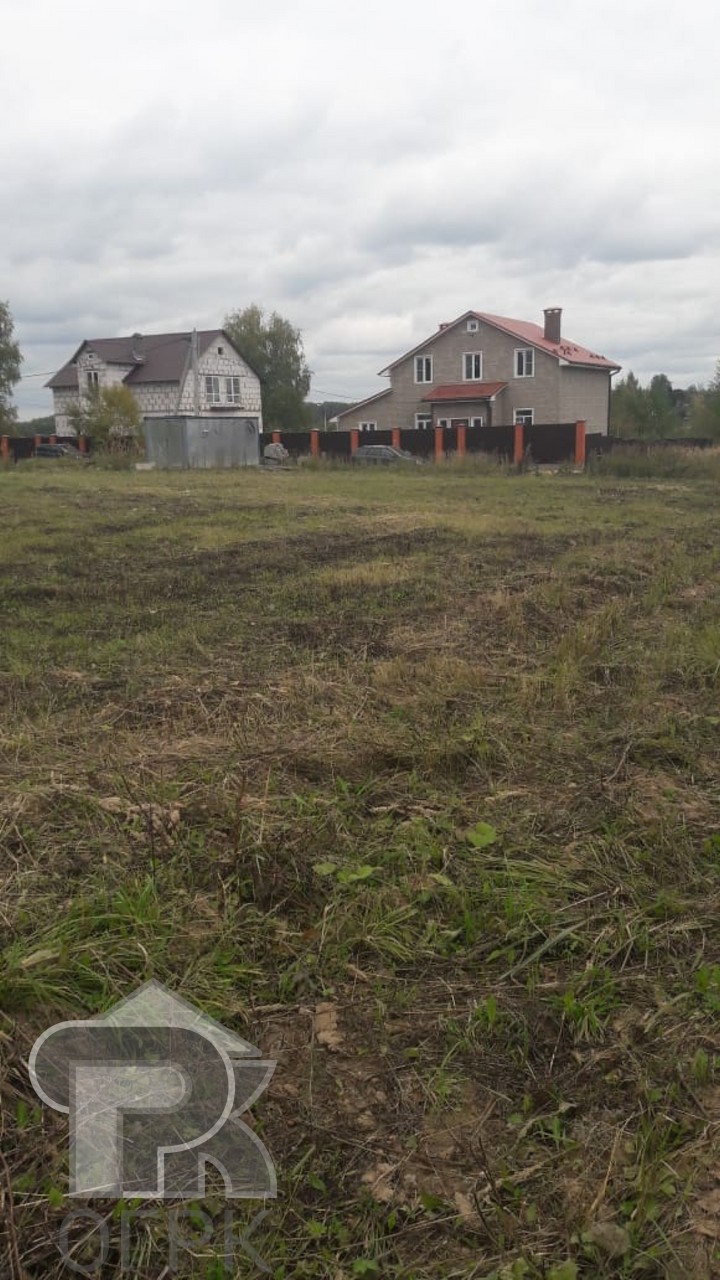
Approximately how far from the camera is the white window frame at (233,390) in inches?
2116

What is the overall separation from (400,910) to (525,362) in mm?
42174

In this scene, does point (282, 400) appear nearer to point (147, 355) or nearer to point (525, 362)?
point (147, 355)

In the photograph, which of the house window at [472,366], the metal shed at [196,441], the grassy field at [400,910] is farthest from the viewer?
the house window at [472,366]

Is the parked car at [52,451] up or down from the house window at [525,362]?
down

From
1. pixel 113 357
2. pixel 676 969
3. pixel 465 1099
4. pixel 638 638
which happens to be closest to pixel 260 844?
pixel 465 1099

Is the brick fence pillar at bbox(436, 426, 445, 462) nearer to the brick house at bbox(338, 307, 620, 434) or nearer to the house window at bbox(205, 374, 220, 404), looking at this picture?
the brick house at bbox(338, 307, 620, 434)

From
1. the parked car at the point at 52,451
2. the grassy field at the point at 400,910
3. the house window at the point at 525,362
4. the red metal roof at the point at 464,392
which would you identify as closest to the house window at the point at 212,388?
the red metal roof at the point at 464,392

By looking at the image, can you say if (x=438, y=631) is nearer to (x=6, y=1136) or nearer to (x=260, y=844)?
(x=260, y=844)

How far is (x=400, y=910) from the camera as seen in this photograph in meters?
2.68

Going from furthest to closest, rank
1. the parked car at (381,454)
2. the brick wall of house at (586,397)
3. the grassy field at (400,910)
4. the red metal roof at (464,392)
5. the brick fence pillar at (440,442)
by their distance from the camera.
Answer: the red metal roof at (464,392), the brick wall of house at (586,397), the brick fence pillar at (440,442), the parked car at (381,454), the grassy field at (400,910)

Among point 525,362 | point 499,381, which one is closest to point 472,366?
point 499,381

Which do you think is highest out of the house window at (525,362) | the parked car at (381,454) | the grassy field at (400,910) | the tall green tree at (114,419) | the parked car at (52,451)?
the house window at (525,362)

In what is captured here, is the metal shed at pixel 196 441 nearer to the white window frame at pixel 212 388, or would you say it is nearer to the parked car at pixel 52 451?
the parked car at pixel 52 451

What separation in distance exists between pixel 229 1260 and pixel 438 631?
184 inches
